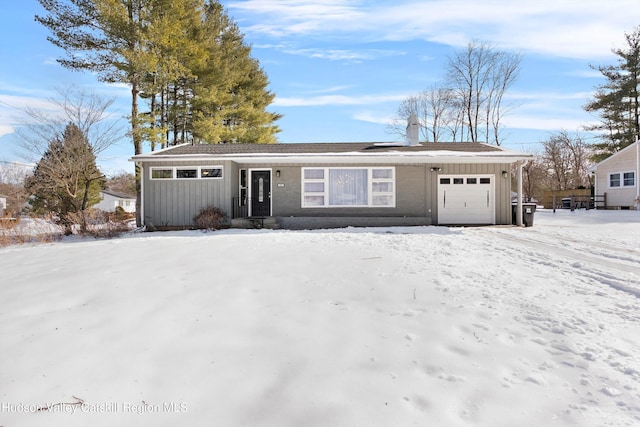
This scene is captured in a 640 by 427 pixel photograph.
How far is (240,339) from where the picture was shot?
2750mm

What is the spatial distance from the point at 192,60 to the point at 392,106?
17.6 meters

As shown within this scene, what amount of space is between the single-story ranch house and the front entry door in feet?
0.63

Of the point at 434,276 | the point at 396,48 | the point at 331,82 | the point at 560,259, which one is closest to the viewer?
the point at 434,276

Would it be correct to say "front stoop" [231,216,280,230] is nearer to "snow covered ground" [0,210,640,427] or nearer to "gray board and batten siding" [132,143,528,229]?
"gray board and batten siding" [132,143,528,229]

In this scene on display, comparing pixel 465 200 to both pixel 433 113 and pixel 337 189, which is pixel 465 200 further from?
pixel 433 113

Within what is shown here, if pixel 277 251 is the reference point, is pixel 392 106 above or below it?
above

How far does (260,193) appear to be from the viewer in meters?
12.2

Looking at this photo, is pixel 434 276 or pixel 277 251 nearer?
pixel 434 276

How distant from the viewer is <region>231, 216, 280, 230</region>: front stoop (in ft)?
36.2

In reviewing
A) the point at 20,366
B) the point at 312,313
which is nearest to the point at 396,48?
the point at 312,313

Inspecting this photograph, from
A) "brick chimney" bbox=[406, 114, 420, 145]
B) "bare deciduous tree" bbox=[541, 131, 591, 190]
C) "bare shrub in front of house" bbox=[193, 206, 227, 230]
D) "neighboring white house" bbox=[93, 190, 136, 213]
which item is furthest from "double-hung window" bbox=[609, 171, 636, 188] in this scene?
"neighboring white house" bbox=[93, 190, 136, 213]

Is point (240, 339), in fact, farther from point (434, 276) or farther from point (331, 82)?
point (331, 82)

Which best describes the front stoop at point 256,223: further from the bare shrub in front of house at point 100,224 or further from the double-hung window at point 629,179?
the double-hung window at point 629,179

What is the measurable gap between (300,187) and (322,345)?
30.8 feet
